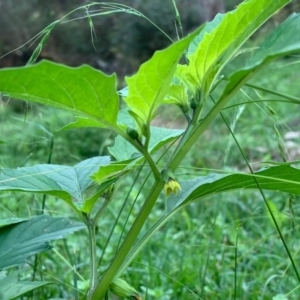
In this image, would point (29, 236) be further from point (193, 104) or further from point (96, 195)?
point (193, 104)

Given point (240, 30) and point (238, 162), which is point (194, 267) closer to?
point (240, 30)

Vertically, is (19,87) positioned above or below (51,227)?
above

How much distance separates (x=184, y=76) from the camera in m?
0.46

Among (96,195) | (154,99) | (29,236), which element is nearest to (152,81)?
(154,99)

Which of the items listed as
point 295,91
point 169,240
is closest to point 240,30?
point 169,240

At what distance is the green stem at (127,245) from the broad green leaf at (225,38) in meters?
0.10

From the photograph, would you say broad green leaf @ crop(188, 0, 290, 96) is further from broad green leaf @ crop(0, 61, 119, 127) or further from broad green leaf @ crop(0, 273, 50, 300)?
broad green leaf @ crop(0, 273, 50, 300)

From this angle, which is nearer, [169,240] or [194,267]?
[194,267]

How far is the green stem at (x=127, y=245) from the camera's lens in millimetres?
438

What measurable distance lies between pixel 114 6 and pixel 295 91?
258cm

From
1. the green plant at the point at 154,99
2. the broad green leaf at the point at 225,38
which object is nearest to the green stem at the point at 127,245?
the green plant at the point at 154,99

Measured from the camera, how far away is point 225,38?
419 mm

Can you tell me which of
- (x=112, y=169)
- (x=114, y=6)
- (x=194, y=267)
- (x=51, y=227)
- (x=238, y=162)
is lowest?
(x=238, y=162)

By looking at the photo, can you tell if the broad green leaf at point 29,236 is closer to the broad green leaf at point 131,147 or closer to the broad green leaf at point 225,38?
the broad green leaf at point 131,147
